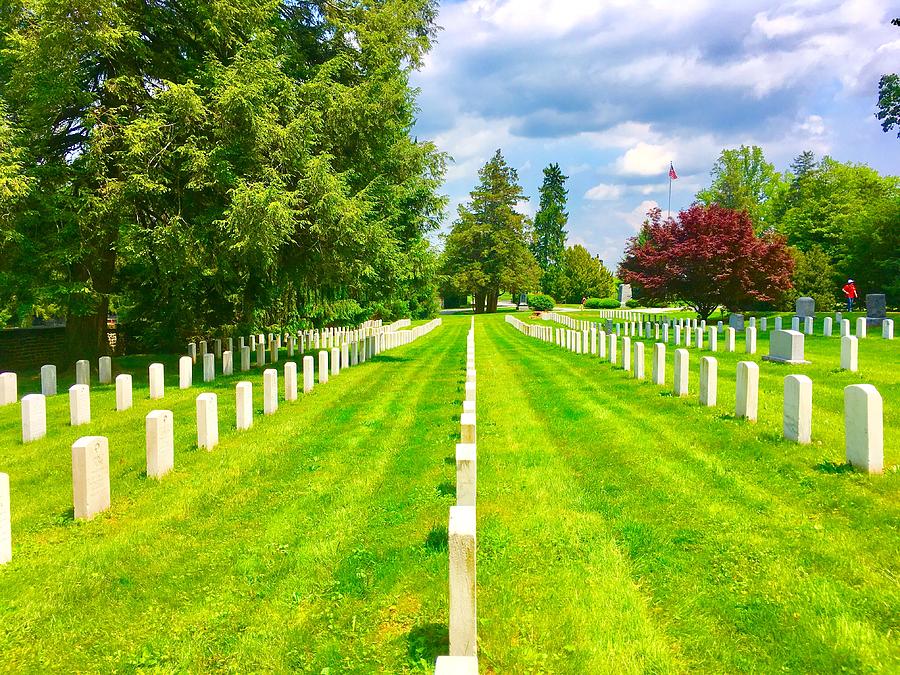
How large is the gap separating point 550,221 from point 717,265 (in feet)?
249

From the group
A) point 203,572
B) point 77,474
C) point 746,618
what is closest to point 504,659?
point 746,618

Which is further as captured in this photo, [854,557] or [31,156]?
[31,156]

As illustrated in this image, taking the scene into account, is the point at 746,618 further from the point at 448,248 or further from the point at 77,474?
the point at 448,248

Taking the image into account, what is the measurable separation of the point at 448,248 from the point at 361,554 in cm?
7911

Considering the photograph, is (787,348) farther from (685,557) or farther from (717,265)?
(717,265)

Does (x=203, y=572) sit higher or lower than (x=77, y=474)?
lower

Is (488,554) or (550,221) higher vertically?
(550,221)

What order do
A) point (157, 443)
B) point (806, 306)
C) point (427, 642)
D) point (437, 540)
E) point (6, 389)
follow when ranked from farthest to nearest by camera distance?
point (806, 306)
point (6, 389)
point (157, 443)
point (437, 540)
point (427, 642)

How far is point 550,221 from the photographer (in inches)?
4139

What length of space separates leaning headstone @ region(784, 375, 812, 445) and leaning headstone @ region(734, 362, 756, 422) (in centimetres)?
106

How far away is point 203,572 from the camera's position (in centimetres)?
462

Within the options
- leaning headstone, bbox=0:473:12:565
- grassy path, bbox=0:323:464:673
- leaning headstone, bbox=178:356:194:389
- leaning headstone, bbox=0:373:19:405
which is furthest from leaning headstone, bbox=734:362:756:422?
leaning headstone, bbox=0:373:19:405

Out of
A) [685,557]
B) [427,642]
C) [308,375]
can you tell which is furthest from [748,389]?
[308,375]

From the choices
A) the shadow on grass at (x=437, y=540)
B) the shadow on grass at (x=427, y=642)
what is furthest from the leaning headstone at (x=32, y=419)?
the shadow on grass at (x=427, y=642)
